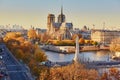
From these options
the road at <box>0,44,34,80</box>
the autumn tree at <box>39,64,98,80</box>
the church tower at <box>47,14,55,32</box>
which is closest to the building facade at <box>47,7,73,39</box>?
the church tower at <box>47,14,55,32</box>

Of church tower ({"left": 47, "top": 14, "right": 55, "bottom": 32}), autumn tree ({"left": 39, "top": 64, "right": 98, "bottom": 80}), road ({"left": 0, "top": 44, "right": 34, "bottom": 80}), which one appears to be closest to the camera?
autumn tree ({"left": 39, "top": 64, "right": 98, "bottom": 80})

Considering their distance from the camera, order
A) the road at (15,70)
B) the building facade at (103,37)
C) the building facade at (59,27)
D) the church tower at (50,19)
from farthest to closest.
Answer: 1. the church tower at (50,19)
2. the building facade at (59,27)
3. the building facade at (103,37)
4. the road at (15,70)

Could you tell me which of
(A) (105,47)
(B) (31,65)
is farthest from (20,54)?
(A) (105,47)

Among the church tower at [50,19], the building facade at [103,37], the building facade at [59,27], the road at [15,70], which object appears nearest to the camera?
the road at [15,70]

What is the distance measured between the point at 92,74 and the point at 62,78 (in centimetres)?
76

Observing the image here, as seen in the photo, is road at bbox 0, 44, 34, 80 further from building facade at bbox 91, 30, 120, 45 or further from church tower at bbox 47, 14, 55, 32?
church tower at bbox 47, 14, 55, 32

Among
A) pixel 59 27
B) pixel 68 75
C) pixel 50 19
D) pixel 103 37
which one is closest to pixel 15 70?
pixel 68 75

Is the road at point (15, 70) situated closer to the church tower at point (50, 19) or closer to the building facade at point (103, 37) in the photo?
the building facade at point (103, 37)

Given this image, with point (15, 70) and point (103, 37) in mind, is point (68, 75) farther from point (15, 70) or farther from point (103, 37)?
point (103, 37)

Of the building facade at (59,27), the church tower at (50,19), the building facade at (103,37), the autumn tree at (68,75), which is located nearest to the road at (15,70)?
the autumn tree at (68,75)

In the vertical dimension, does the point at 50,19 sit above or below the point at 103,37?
above

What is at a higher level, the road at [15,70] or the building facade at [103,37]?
the road at [15,70]

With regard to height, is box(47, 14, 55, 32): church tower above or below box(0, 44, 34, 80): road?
above

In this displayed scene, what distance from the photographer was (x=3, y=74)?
10.2m
